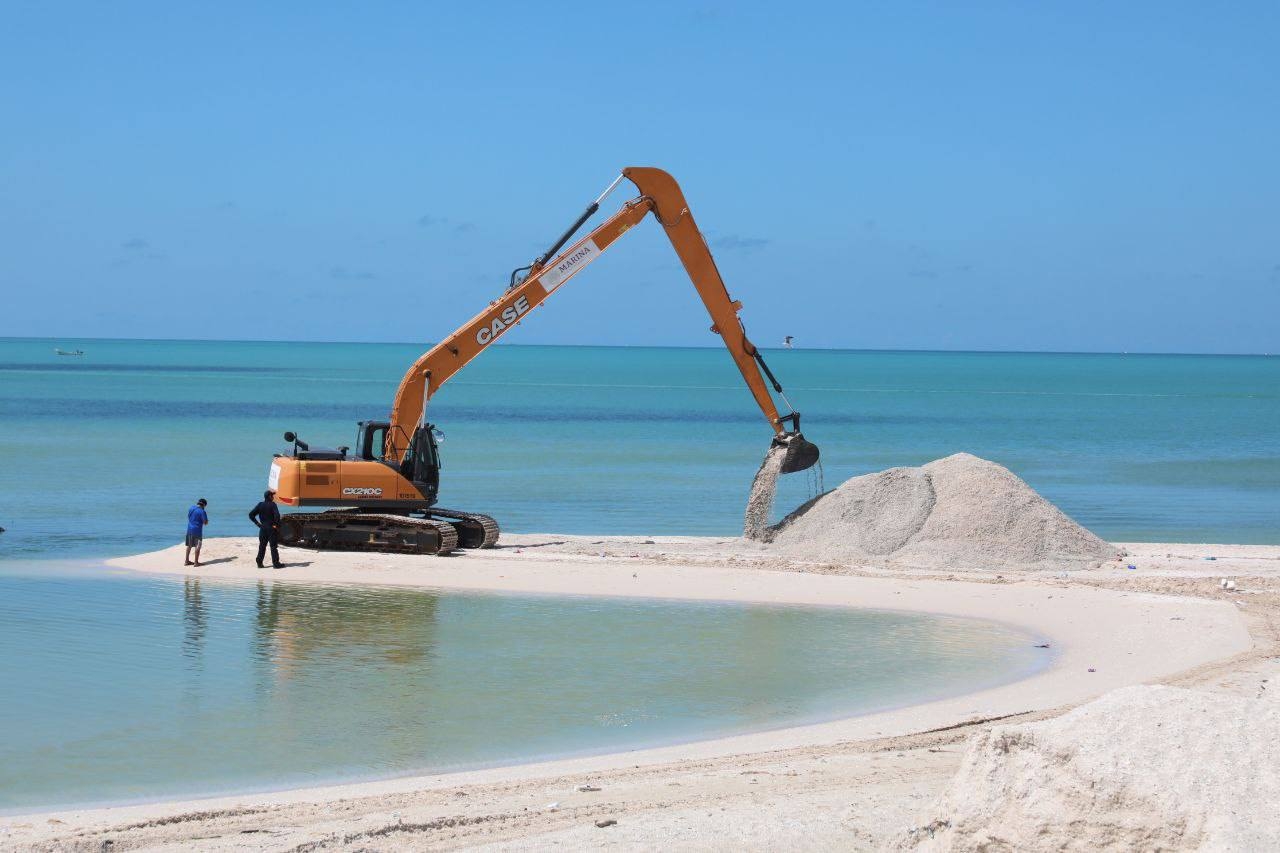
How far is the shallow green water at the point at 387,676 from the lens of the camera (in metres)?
11.0

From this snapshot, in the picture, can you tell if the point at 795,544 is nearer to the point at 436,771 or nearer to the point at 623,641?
the point at 623,641

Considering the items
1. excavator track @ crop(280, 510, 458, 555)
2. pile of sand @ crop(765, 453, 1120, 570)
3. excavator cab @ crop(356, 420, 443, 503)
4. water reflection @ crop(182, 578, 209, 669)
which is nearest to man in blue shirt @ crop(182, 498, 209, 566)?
water reflection @ crop(182, 578, 209, 669)

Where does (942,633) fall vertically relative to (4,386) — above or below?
below

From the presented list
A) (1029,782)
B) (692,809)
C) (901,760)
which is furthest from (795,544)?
(1029,782)

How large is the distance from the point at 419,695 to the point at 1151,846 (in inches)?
306

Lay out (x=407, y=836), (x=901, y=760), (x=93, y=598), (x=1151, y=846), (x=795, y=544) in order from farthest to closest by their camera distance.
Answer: (x=795, y=544), (x=93, y=598), (x=901, y=760), (x=407, y=836), (x=1151, y=846)

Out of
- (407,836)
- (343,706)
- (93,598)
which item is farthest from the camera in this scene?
(93,598)

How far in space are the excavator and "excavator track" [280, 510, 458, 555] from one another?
2 centimetres

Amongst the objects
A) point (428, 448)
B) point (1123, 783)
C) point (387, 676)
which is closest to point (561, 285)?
point (428, 448)

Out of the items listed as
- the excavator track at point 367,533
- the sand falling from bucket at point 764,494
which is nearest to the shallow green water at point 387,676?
the excavator track at point 367,533

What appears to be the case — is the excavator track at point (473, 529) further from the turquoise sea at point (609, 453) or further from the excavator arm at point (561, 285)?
the turquoise sea at point (609, 453)

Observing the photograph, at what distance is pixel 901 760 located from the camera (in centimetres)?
1029

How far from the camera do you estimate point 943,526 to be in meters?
22.8

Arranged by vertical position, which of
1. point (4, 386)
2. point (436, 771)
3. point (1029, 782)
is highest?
point (4, 386)
